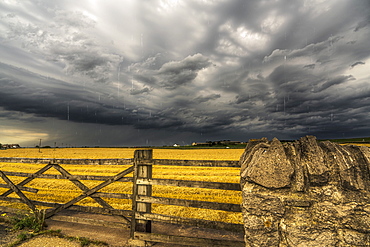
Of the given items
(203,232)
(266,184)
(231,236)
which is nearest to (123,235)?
(203,232)

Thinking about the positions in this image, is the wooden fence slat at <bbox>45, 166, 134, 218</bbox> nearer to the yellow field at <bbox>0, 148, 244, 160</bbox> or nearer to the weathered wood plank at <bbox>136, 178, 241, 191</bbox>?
the weathered wood plank at <bbox>136, 178, 241, 191</bbox>

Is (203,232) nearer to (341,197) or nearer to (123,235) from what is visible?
(123,235)

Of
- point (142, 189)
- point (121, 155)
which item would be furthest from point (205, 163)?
point (121, 155)

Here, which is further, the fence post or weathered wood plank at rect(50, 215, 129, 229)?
weathered wood plank at rect(50, 215, 129, 229)

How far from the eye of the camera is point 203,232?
5.03m

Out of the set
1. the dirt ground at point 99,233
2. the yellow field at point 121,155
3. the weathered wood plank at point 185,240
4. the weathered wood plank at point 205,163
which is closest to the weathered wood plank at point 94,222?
the dirt ground at point 99,233

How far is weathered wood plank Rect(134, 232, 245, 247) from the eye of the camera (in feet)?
13.1

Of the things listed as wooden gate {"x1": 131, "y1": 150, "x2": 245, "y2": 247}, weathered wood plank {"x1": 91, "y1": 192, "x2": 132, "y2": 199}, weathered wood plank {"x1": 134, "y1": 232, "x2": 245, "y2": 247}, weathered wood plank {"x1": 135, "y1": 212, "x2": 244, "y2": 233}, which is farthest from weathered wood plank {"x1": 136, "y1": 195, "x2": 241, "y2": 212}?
weathered wood plank {"x1": 134, "y1": 232, "x2": 245, "y2": 247}

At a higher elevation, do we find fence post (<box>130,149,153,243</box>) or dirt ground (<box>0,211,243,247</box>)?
fence post (<box>130,149,153,243</box>)

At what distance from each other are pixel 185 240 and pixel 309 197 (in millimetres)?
2613

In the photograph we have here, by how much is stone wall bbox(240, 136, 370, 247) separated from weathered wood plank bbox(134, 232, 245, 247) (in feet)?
3.62

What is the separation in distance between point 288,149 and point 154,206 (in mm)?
5834

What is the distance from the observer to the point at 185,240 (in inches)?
170

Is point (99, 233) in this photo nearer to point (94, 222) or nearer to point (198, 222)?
point (94, 222)
